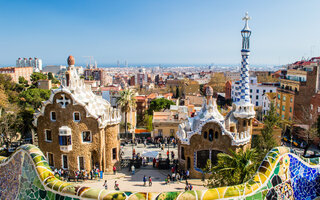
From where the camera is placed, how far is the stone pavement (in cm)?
2388

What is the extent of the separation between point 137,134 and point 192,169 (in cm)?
1841

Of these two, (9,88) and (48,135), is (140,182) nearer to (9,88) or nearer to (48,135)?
(48,135)

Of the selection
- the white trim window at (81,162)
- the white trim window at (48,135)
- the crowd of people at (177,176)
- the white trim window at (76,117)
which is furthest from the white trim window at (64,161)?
the crowd of people at (177,176)

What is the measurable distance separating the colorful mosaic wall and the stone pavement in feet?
41.8

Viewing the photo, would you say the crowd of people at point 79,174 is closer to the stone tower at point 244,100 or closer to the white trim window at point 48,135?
the white trim window at point 48,135

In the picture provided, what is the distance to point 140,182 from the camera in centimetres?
2538

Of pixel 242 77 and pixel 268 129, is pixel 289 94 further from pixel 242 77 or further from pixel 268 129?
pixel 242 77

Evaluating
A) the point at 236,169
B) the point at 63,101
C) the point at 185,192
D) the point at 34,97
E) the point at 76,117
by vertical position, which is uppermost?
the point at 63,101

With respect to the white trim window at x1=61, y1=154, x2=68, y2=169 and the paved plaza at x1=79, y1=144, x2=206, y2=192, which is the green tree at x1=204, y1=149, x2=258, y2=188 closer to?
the paved plaza at x1=79, y1=144, x2=206, y2=192

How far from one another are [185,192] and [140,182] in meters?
17.0

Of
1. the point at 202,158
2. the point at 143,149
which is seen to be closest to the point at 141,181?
the point at 202,158

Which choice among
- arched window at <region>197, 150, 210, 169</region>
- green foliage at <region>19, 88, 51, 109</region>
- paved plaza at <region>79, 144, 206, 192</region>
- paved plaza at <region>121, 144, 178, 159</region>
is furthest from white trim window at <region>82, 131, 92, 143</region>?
green foliage at <region>19, 88, 51, 109</region>

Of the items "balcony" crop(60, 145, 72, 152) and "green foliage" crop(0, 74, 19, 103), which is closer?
"balcony" crop(60, 145, 72, 152)

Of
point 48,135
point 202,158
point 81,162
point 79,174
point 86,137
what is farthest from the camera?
point 86,137
